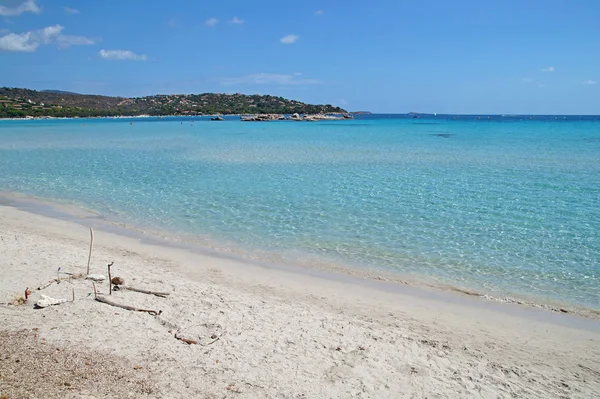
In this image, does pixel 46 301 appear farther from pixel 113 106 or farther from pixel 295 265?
pixel 113 106

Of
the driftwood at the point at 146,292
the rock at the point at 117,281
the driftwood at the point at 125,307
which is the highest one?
the rock at the point at 117,281

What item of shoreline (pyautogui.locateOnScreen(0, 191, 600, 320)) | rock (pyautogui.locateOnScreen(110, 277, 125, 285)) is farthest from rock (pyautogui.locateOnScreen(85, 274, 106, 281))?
shoreline (pyautogui.locateOnScreen(0, 191, 600, 320))

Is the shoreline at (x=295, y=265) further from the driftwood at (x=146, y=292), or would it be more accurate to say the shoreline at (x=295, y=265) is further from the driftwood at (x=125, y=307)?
the driftwood at (x=125, y=307)

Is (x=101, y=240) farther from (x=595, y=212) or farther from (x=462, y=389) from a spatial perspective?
(x=595, y=212)

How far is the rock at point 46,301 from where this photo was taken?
6823 millimetres

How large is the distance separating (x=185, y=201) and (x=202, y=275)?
25.1 feet

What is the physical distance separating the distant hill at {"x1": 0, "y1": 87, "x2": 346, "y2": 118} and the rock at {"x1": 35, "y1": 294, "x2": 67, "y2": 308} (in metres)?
141

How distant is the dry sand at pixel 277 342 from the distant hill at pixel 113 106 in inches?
5587

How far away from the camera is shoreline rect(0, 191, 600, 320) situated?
Answer: 811 cm

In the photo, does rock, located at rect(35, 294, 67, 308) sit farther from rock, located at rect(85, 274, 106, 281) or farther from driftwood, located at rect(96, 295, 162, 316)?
rock, located at rect(85, 274, 106, 281)

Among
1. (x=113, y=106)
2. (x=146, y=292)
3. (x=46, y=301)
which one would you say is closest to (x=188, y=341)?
Answer: (x=146, y=292)

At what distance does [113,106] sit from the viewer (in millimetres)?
176750

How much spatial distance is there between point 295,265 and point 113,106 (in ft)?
611

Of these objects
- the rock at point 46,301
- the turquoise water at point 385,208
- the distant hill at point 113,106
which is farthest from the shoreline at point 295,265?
the distant hill at point 113,106
